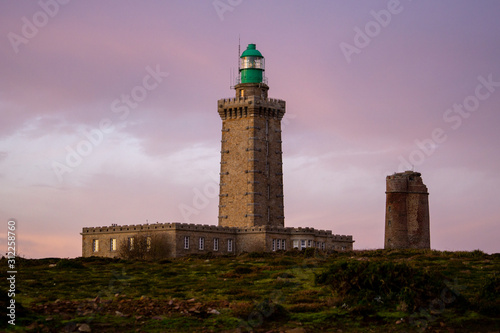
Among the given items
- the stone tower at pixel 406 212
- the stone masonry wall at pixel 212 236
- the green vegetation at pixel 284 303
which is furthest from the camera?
the stone tower at pixel 406 212

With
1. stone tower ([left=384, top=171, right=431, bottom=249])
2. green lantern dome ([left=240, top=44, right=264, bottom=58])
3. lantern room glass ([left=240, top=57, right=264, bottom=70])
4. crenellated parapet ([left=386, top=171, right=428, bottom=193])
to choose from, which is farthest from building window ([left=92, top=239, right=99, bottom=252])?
crenellated parapet ([left=386, top=171, right=428, bottom=193])

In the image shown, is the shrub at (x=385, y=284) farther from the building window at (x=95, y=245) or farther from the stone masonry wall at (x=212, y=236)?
the building window at (x=95, y=245)

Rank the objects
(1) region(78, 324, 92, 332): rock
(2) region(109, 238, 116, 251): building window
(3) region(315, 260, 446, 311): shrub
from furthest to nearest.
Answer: (2) region(109, 238, 116, 251): building window, (3) region(315, 260, 446, 311): shrub, (1) region(78, 324, 92, 332): rock

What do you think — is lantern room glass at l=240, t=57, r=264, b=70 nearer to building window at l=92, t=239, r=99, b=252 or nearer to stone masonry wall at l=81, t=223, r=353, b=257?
Result: stone masonry wall at l=81, t=223, r=353, b=257

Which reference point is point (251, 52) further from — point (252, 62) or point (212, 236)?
point (212, 236)

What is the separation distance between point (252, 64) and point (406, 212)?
2191cm

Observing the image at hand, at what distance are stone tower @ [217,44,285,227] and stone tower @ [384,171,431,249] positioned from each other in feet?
39.8

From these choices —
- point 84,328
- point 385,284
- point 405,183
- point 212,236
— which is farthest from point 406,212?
point 84,328

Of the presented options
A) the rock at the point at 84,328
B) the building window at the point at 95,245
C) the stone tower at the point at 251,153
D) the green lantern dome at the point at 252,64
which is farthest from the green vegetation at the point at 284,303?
the green lantern dome at the point at 252,64

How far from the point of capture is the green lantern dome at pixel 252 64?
76.9m

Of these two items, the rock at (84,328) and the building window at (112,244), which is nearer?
the rock at (84,328)

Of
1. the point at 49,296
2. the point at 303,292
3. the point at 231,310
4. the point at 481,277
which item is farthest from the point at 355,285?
the point at 49,296

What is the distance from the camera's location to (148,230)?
6638 cm

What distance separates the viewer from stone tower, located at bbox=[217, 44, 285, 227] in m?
74.2
